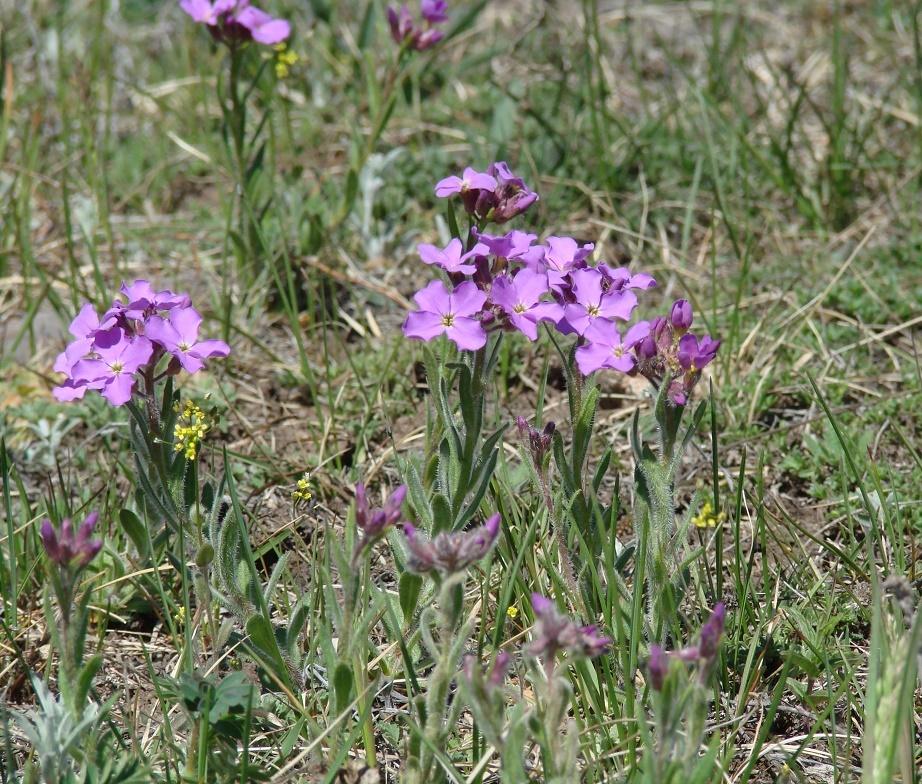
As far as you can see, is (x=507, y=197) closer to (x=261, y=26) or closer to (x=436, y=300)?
(x=436, y=300)

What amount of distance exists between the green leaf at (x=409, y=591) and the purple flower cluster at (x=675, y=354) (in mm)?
666

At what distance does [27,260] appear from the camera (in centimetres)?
354

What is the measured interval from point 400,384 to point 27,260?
1540 mm

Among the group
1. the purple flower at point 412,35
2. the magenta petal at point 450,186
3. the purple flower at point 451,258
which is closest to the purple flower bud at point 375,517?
the purple flower at point 451,258

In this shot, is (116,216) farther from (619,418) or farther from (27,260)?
(619,418)

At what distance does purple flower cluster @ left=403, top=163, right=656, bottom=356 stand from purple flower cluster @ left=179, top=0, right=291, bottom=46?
151cm

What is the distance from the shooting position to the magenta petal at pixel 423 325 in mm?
1975

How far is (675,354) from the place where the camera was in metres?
1.99

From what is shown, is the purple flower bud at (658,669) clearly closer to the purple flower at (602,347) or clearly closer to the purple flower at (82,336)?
the purple flower at (602,347)

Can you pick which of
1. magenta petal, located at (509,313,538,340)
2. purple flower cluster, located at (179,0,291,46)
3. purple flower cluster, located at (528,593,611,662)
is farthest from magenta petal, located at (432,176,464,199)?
purple flower cluster, located at (179,0,291,46)

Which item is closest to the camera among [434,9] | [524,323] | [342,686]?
[342,686]

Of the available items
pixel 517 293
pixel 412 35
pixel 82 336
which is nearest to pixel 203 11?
pixel 412 35

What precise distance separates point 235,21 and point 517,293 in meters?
1.87

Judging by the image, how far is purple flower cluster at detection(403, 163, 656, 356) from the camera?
1.96 m
